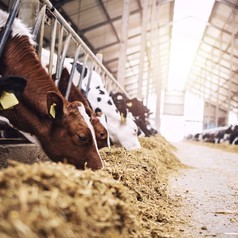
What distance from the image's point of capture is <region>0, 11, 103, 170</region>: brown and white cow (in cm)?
290

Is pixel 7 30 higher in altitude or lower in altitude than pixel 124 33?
lower

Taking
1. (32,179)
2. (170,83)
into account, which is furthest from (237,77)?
(32,179)

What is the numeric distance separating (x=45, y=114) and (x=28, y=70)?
1.54ft

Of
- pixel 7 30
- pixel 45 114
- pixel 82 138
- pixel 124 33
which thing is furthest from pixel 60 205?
pixel 124 33

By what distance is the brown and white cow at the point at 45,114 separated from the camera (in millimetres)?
2898

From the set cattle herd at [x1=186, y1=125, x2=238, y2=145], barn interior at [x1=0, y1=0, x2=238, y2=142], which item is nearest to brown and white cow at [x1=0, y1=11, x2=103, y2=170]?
barn interior at [x1=0, y1=0, x2=238, y2=142]

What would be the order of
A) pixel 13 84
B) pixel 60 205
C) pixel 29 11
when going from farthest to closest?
pixel 29 11, pixel 13 84, pixel 60 205

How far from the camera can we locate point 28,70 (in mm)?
3172

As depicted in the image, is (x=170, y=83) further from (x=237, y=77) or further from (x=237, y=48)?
(x=237, y=48)

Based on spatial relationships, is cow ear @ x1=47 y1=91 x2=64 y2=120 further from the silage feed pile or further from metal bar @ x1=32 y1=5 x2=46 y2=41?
the silage feed pile

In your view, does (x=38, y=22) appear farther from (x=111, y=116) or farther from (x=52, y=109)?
(x=111, y=116)

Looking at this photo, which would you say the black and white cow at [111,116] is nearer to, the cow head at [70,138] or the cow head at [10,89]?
the cow head at [70,138]

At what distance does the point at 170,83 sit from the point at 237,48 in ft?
67.5

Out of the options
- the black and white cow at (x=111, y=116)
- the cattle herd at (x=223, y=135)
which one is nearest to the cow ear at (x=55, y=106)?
the black and white cow at (x=111, y=116)
